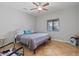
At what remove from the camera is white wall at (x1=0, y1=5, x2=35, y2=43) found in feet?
2.96

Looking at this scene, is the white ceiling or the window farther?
the window

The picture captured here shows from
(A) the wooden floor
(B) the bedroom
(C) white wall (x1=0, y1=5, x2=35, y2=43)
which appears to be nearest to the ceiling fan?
(B) the bedroom

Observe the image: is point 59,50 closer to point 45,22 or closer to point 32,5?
point 45,22

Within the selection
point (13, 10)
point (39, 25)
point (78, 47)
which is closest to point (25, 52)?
point (39, 25)

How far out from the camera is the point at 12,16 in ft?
3.14

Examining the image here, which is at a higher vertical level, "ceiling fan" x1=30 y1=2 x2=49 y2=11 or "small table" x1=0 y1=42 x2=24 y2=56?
"ceiling fan" x1=30 y1=2 x2=49 y2=11

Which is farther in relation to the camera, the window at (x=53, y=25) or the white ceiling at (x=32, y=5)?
the window at (x=53, y=25)

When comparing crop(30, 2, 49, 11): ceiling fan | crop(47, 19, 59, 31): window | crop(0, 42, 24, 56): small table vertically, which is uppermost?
crop(30, 2, 49, 11): ceiling fan

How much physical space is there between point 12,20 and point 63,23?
637 mm

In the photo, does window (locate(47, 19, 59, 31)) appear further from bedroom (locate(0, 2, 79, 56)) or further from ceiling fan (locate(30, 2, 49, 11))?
ceiling fan (locate(30, 2, 49, 11))

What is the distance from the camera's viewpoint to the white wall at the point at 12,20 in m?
0.90

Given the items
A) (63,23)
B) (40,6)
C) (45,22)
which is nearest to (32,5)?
(40,6)

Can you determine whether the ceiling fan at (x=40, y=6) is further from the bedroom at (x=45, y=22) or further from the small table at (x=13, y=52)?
the small table at (x=13, y=52)

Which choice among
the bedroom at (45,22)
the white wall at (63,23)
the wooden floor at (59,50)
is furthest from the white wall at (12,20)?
the wooden floor at (59,50)
